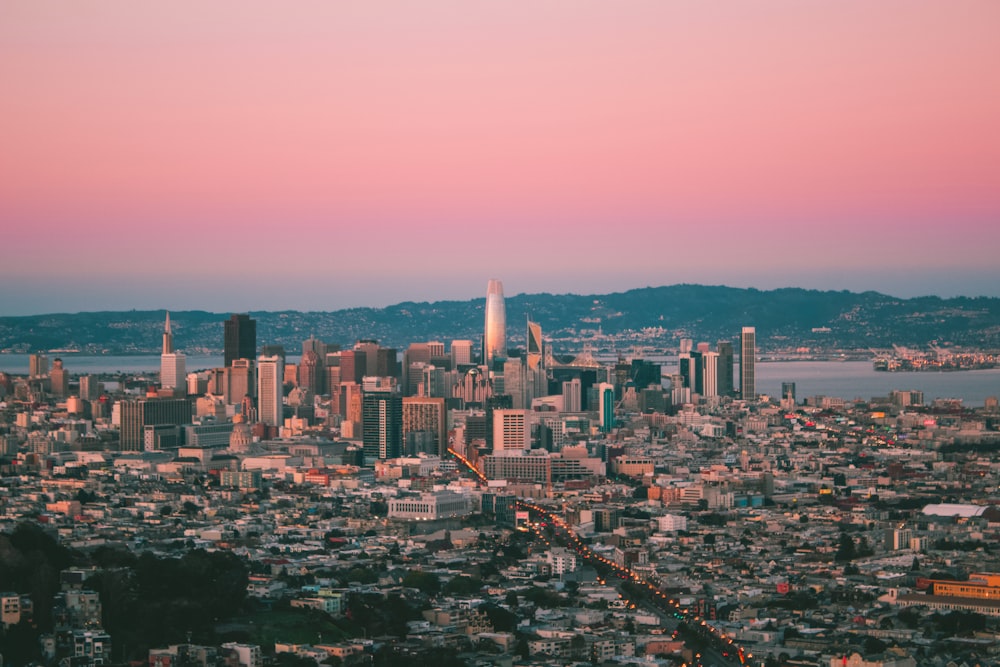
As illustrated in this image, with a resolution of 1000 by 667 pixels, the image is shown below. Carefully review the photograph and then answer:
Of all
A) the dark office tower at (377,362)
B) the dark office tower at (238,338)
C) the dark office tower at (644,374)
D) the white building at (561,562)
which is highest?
the dark office tower at (238,338)

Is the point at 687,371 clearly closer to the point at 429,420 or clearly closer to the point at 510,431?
the point at 429,420

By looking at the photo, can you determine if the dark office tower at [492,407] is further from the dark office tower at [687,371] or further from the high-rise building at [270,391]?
the dark office tower at [687,371]

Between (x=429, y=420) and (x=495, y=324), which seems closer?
(x=429, y=420)

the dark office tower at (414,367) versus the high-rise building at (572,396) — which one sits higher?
the dark office tower at (414,367)

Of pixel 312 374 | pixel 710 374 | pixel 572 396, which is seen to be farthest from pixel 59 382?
pixel 710 374

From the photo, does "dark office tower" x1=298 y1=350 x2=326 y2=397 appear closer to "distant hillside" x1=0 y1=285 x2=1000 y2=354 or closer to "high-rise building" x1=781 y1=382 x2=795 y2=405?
"high-rise building" x1=781 y1=382 x2=795 y2=405

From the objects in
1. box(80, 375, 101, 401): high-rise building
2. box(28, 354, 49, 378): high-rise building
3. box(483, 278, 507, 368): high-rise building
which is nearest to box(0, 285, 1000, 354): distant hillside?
box(483, 278, 507, 368): high-rise building

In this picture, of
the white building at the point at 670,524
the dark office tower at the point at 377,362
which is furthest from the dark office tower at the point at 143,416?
the white building at the point at 670,524
